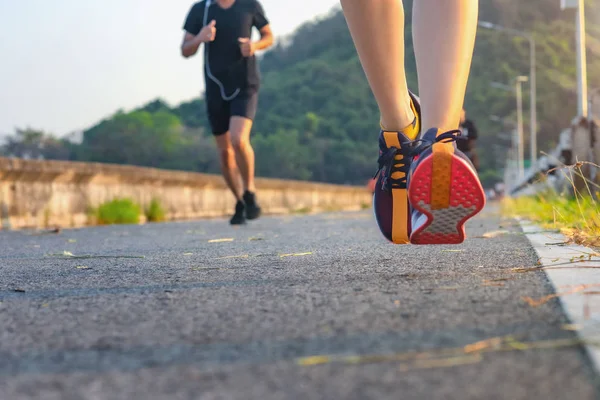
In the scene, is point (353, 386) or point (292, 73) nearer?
point (353, 386)

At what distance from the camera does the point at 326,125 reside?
9938 centimetres

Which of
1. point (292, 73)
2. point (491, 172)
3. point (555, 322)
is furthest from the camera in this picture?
point (491, 172)

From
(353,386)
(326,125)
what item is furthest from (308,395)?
(326,125)

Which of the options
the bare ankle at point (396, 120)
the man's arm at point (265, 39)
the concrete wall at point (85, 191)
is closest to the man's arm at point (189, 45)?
the man's arm at point (265, 39)

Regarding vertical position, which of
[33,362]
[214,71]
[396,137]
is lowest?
[33,362]

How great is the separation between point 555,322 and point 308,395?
64 cm

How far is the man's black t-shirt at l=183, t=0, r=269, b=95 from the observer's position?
7359 mm

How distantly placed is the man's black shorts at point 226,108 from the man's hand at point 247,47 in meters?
0.36

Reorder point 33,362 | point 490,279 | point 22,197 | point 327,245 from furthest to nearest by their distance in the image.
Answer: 1. point 22,197
2. point 327,245
3. point 490,279
4. point 33,362

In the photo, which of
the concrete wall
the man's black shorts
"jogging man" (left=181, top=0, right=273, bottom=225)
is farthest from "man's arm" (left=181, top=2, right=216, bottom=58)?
the concrete wall

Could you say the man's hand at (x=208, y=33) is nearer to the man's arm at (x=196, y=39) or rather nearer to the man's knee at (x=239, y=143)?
the man's arm at (x=196, y=39)

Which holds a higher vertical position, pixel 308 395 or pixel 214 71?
pixel 214 71

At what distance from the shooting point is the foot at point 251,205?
7.51 m

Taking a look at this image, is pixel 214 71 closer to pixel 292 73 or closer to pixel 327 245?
pixel 327 245
